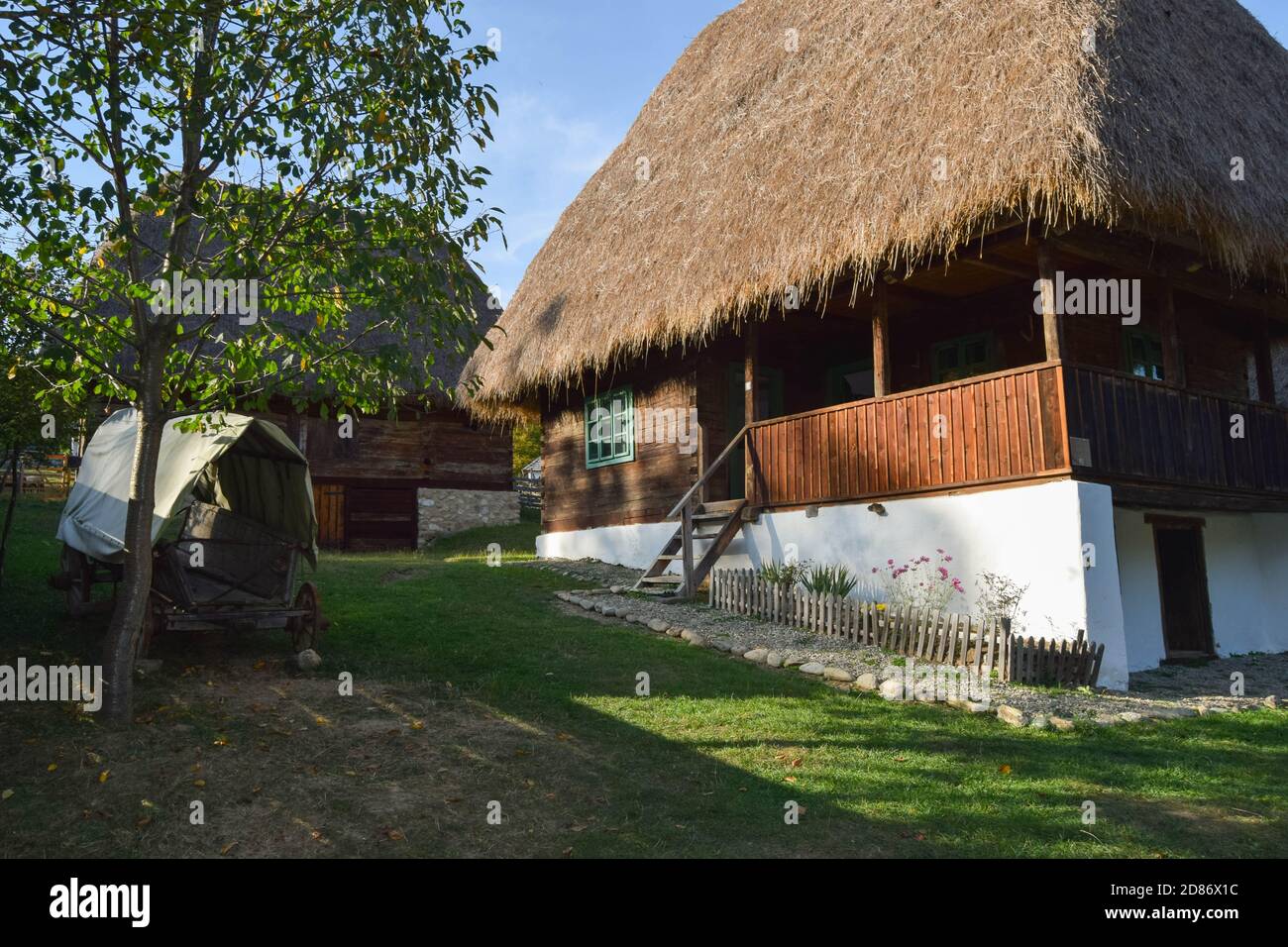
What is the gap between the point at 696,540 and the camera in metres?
12.0

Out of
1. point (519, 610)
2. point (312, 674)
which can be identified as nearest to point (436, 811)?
point (312, 674)

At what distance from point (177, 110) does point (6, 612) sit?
5163 millimetres

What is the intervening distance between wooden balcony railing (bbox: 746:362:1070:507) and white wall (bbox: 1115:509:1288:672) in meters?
2.14

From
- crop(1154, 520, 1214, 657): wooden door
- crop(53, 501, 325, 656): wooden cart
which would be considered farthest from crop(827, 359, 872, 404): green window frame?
crop(53, 501, 325, 656): wooden cart

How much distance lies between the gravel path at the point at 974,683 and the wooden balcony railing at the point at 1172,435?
186 cm

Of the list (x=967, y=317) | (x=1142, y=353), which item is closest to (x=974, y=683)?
(x=967, y=317)

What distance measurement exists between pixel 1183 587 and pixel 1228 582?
654 millimetres

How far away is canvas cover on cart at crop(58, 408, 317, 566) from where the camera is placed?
7141 millimetres

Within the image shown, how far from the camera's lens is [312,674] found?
7.13 metres

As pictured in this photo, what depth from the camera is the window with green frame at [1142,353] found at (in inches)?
456

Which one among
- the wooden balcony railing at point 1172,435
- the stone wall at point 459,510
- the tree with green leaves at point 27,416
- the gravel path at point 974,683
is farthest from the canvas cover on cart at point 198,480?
the stone wall at point 459,510

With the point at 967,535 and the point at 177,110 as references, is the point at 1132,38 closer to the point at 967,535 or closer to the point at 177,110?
the point at 967,535

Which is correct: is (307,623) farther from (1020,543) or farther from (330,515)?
(330,515)

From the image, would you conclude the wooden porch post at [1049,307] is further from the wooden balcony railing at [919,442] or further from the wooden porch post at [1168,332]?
the wooden porch post at [1168,332]
